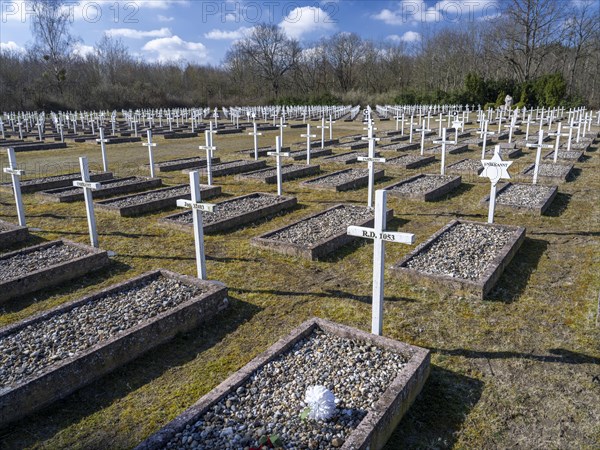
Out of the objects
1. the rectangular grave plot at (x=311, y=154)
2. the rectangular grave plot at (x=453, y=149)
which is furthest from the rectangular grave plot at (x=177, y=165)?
the rectangular grave plot at (x=453, y=149)

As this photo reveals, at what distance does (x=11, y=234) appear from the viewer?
7.35 metres

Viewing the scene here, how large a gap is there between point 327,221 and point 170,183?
6089mm

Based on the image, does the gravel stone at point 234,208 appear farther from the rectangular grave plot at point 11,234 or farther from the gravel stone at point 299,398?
the gravel stone at point 299,398

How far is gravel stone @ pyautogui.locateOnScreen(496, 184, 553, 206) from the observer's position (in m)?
9.23

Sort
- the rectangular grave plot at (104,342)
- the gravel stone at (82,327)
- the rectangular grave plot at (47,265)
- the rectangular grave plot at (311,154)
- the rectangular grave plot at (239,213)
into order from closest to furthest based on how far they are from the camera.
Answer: the rectangular grave plot at (104,342), the gravel stone at (82,327), the rectangular grave plot at (47,265), the rectangular grave plot at (239,213), the rectangular grave plot at (311,154)

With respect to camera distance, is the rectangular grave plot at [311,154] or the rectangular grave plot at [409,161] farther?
the rectangular grave plot at [311,154]

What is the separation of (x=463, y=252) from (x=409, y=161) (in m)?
9.27

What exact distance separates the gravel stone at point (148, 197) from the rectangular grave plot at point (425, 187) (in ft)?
15.9

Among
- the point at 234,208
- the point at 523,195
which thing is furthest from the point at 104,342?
the point at 523,195

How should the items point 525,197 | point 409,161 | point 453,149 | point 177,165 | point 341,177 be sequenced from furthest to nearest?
1. point 453,149
2. point 409,161
3. point 177,165
4. point 341,177
5. point 525,197

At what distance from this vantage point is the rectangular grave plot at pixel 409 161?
14499 millimetres

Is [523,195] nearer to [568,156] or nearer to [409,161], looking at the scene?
[409,161]

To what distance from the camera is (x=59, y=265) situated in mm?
5801

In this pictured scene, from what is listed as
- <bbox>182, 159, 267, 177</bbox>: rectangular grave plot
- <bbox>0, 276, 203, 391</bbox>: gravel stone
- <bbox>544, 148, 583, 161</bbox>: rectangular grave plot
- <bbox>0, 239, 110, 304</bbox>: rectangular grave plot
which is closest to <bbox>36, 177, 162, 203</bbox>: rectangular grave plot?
<bbox>182, 159, 267, 177</bbox>: rectangular grave plot
